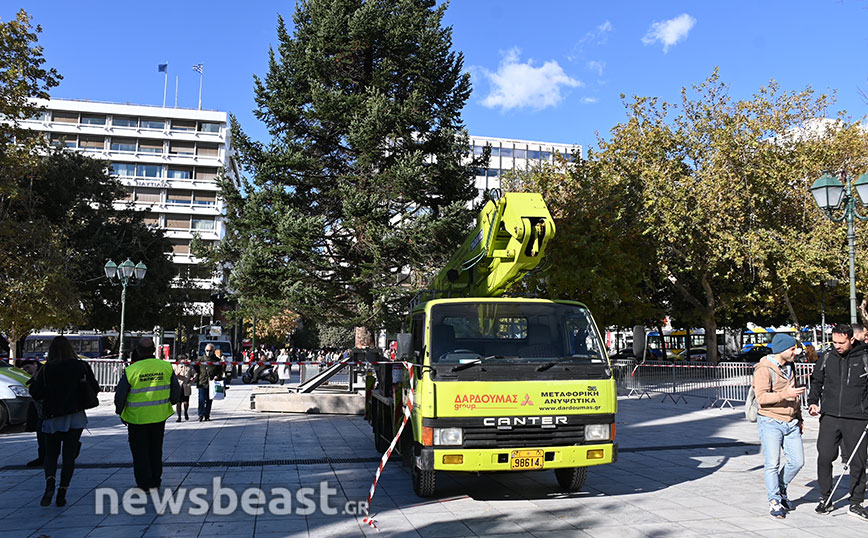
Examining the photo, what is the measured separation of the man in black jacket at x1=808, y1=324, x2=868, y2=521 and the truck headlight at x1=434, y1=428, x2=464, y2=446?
11.6ft

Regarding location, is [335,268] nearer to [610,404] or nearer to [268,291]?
[268,291]

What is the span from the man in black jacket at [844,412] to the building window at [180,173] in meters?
73.3

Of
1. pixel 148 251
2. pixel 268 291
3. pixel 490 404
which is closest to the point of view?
pixel 490 404

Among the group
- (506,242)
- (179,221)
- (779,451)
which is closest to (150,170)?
(179,221)

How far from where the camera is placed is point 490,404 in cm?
643

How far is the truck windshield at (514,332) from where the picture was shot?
701 cm

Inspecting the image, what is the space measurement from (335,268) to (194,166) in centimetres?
5493

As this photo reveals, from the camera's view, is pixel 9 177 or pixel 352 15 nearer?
pixel 9 177

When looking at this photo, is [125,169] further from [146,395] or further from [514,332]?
[514,332]

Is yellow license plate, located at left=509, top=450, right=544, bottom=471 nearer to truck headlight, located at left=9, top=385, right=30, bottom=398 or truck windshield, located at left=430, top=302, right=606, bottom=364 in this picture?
truck windshield, located at left=430, top=302, right=606, bottom=364

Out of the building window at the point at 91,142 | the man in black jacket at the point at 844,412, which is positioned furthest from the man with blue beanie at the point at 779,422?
the building window at the point at 91,142

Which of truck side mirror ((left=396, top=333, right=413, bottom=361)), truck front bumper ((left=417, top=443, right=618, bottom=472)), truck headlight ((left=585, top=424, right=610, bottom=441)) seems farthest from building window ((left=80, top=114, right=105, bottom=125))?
truck headlight ((left=585, top=424, right=610, bottom=441))

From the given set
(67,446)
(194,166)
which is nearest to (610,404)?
(67,446)

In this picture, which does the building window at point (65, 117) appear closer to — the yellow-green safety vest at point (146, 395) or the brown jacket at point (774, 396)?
the yellow-green safety vest at point (146, 395)
